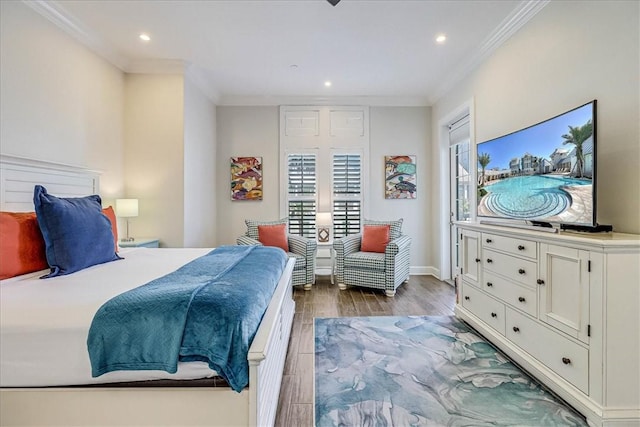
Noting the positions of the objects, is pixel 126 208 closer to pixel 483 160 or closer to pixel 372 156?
pixel 372 156

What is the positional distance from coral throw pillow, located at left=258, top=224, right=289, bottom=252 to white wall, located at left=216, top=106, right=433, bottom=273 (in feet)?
2.45

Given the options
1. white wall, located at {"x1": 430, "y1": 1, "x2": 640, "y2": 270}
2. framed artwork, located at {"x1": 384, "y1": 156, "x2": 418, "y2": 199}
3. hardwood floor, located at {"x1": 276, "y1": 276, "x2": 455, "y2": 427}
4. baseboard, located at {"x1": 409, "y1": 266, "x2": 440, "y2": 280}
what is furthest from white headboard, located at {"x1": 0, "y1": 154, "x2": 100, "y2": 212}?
baseboard, located at {"x1": 409, "y1": 266, "x2": 440, "y2": 280}

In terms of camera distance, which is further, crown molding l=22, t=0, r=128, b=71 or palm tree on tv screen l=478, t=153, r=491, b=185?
palm tree on tv screen l=478, t=153, r=491, b=185

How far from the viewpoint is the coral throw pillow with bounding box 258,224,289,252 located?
13.7 feet

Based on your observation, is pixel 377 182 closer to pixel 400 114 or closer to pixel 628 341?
pixel 400 114

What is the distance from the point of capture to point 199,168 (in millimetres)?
4188

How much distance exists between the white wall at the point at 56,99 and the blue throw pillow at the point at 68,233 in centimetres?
83

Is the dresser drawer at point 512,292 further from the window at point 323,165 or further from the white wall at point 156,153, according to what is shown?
A: the white wall at point 156,153

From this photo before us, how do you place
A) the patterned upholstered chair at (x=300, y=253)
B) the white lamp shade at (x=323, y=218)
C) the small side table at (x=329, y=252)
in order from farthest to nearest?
the white lamp shade at (x=323, y=218)
the small side table at (x=329, y=252)
the patterned upholstered chair at (x=300, y=253)

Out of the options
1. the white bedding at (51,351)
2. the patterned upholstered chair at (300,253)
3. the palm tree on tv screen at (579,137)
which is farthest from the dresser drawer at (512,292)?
the patterned upholstered chair at (300,253)

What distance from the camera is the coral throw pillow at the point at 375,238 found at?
164 inches

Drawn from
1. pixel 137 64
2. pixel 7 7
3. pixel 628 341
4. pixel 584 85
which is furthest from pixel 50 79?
pixel 628 341

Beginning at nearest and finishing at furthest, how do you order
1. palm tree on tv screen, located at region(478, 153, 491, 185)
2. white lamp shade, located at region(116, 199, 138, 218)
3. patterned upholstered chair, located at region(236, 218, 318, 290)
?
1. palm tree on tv screen, located at region(478, 153, 491, 185)
2. white lamp shade, located at region(116, 199, 138, 218)
3. patterned upholstered chair, located at region(236, 218, 318, 290)

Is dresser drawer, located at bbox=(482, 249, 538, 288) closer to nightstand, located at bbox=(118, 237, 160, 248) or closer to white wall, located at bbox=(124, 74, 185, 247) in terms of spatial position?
white wall, located at bbox=(124, 74, 185, 247)
